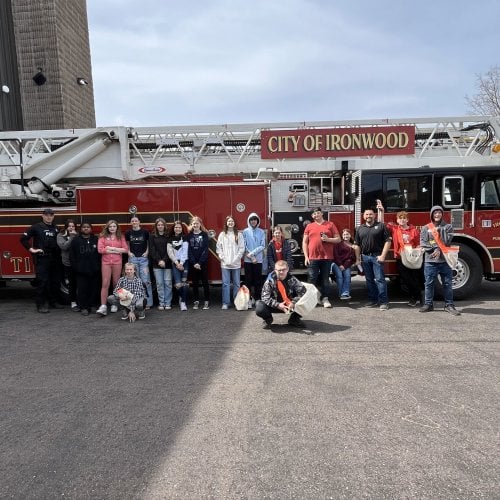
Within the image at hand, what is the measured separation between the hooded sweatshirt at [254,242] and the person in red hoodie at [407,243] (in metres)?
2.25

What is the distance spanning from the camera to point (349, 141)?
9.45 m

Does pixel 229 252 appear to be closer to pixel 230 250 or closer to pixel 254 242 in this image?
pixel 230 250

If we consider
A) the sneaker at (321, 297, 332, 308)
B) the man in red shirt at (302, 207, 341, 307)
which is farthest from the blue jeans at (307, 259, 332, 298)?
the sneaker at (321, 297, 332, 308)

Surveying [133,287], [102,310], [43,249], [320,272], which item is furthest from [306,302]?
[43,249]

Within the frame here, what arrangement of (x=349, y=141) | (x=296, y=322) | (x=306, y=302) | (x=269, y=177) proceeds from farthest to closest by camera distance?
(x=349, y=141) → (x=269, y=177) → (x=296, y=322) → (x=306, y=302)

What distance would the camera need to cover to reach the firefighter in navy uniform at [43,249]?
765 centimetres

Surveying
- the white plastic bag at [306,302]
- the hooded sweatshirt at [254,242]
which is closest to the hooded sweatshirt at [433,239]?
the white plastic bag at [306,302]

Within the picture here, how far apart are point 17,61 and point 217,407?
25229 millimetres

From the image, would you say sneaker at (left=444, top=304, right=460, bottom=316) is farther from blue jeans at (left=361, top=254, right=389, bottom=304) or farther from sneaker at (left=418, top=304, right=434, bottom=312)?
blue jeans at (left=361, top=254, right=389, bottom=304)

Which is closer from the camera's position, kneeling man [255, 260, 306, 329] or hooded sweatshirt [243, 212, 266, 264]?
kneeling man [255, 260, 306, 329]

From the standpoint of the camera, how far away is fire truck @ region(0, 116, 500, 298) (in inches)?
308

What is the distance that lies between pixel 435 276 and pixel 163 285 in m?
4.70

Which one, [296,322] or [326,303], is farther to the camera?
[326,303]

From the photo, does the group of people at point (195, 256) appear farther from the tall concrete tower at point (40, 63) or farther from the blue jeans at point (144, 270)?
the tall concrete tower at point (40, 63)
